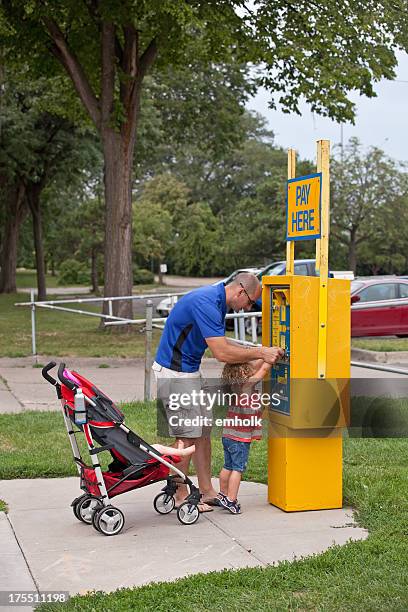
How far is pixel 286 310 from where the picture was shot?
657cm

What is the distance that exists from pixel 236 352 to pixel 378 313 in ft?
45.3

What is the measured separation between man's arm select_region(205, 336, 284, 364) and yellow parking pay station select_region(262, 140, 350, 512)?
0.13 m

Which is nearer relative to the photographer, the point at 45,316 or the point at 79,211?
the point at 45,316

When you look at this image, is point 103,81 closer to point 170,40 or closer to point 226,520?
point 170,40

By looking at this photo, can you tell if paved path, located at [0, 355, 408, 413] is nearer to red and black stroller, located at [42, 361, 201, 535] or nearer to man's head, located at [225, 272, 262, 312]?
red and black stroller, located at [42, 361, 201, 535]

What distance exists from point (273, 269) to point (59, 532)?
16669mm

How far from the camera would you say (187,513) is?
632cm

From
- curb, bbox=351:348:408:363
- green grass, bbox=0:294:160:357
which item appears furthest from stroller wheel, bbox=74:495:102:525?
green grass, bbox=0:294:160:357

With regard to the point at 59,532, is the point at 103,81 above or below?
above

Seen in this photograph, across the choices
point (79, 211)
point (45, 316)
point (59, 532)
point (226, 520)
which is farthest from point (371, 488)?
point (79, 211)

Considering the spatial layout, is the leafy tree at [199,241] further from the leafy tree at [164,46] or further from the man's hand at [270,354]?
the man's hand at [270,354]

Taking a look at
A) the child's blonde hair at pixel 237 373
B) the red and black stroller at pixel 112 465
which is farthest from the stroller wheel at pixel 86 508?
the child's blonde hair at pixel 237 373

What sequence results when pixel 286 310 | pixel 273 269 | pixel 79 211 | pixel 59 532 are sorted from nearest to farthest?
1. pixel 59 532
2. pixel 286 310
3. pixel 273 269
4. pixel 79 211

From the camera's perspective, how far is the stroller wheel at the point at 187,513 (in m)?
6.30
